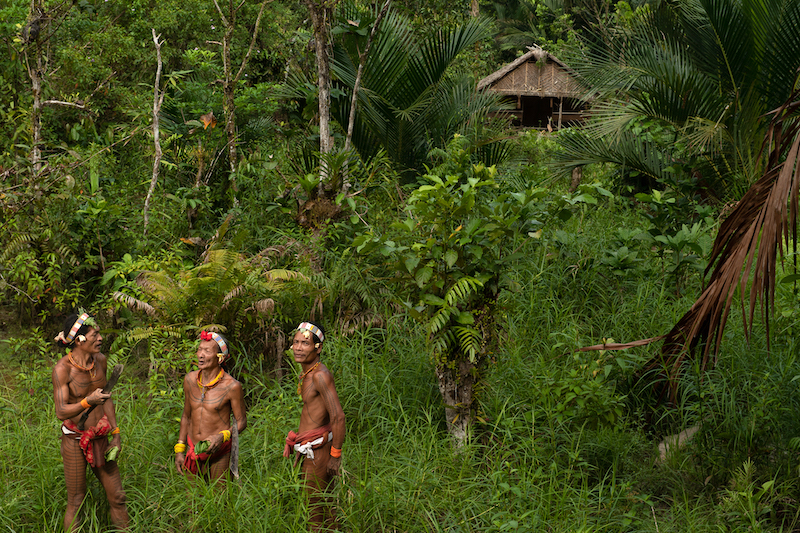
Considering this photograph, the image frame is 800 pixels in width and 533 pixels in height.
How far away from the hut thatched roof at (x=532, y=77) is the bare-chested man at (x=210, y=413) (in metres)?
14.7

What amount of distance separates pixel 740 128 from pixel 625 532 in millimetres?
4186

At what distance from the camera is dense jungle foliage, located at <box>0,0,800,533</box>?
11.7ft

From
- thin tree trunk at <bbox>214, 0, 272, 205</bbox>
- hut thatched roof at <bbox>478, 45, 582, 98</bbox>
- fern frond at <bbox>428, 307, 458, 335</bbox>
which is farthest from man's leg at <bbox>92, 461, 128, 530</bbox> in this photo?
hut thatched roof at <bbox>478, 45, 582, 98</bbox>

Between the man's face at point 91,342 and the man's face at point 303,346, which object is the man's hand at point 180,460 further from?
the man's face at point 303,346

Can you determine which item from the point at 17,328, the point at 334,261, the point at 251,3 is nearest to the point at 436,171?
the point at 334,261

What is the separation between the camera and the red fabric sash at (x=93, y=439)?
3.38 meters

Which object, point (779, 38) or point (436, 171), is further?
point (436, 171)

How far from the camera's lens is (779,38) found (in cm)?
568

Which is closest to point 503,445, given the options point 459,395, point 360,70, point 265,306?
point 459,395

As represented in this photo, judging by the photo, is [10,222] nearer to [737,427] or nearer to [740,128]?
[737,427]

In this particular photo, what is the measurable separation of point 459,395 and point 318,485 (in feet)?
3.54

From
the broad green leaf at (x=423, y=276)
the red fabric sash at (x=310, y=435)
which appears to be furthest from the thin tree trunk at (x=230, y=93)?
the red fabric sash at (x=310, y=435)

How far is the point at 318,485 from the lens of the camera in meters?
3.36

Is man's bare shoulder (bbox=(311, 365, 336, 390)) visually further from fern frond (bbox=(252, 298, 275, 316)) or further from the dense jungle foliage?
fern frond (bbox=(252, 298, 275, 316))
